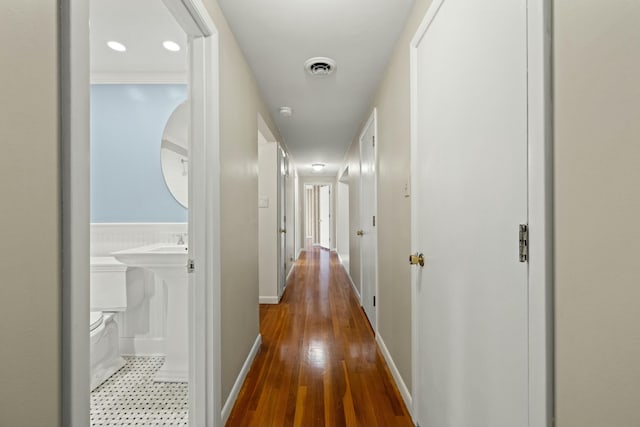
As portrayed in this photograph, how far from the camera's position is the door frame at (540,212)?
65 centimetres

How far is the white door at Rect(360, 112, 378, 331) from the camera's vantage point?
9.16ft

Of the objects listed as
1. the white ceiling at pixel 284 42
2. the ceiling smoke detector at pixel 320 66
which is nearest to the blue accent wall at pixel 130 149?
the white ceiling at pixel 284 42

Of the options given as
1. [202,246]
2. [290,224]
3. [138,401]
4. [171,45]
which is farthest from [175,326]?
[290,224]

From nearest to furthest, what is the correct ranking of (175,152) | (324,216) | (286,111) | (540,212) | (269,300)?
1. (540,212)
2. (175,152)
3. (286,111)
4. (269,300)
5. (324,216)

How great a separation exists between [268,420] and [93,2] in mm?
2453

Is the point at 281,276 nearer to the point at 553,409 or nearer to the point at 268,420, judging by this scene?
the point at 268,420

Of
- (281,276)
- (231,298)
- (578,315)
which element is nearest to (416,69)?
(578,315)

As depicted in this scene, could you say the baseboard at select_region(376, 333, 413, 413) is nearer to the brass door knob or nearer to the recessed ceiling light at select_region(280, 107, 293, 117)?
the brass door knob

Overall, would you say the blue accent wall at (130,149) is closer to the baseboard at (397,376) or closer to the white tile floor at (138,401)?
the white tile floor at (138,401)

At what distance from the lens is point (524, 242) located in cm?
72

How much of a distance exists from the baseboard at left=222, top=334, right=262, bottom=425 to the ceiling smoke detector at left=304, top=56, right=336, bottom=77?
2215 millimetres

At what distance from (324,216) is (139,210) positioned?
7565mm

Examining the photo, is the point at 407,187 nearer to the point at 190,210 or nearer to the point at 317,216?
the point at 190,210

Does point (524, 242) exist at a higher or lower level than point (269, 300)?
higher
